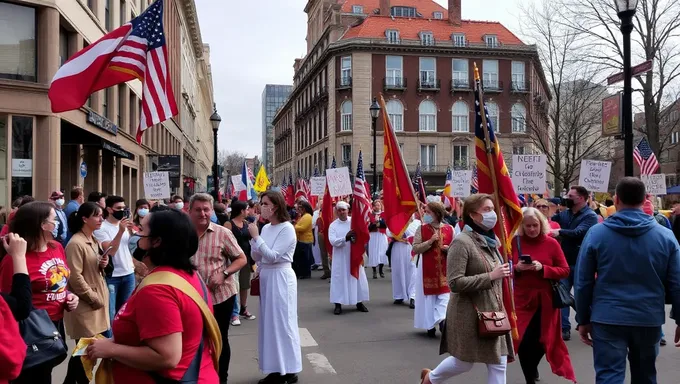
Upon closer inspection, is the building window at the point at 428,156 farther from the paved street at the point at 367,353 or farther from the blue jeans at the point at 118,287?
the blue jeans at the point at 118,287

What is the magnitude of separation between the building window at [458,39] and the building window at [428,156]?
32.8ft

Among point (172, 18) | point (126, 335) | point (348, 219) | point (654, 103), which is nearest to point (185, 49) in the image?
point (172, 18)

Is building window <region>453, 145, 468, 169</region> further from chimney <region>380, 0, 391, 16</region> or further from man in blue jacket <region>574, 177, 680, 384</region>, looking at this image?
man in blue jacket <region>574, 177, 680, 384</region>

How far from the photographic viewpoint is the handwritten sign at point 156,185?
1333 cm

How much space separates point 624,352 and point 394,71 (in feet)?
169

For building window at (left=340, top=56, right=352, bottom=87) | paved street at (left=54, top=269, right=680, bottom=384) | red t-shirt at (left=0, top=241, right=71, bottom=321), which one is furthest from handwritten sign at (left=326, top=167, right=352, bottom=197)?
building window at (left=340, top=56, right=352, bottom=87)

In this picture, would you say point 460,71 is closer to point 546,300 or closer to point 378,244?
point 378,244

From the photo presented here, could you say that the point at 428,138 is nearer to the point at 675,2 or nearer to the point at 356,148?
the point at 356,148

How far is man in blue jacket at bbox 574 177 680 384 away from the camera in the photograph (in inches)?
168

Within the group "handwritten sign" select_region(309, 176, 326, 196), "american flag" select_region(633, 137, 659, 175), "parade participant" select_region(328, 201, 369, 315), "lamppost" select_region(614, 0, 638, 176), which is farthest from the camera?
"handwritten sign" select_region(309, 176, 326, 196)

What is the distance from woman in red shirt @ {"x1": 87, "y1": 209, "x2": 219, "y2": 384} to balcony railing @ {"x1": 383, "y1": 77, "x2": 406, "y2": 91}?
52.0 m

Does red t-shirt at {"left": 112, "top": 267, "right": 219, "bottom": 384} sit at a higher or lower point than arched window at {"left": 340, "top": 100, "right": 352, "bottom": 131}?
lower

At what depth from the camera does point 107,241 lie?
7.21m

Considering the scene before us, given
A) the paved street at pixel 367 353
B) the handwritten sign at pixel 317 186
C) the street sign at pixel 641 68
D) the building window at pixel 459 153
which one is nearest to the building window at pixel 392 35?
the building window at pixel 459 153
